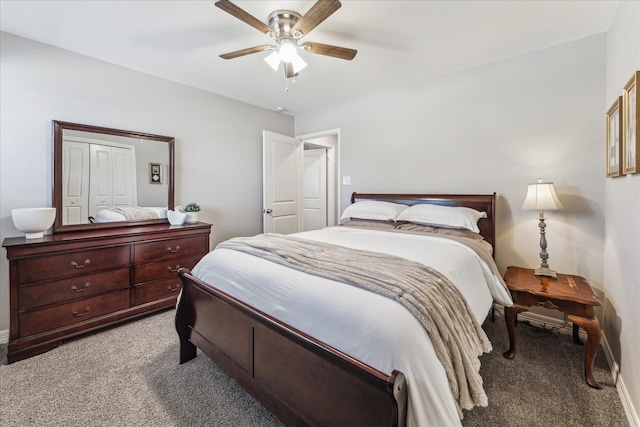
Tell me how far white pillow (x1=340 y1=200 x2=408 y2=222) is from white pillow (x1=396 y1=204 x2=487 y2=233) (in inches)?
5.9

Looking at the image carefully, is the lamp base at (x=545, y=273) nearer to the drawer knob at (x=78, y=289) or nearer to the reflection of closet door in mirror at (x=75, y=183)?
the drawer knob at (x=78, y=289)

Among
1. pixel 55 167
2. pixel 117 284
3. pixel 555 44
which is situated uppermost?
pixel 555 44

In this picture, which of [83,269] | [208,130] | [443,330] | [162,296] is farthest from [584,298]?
[208,130]

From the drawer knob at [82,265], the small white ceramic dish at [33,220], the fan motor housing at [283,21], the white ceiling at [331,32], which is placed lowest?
the drawer knob at [82,265]

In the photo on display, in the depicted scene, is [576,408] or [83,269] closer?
[576,408]

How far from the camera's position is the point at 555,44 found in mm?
2395

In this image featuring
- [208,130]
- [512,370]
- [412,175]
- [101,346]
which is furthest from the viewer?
[208,130]

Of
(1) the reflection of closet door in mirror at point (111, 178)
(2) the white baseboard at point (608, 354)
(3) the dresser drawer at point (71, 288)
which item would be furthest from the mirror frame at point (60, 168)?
(2) the white baseboard at point (608, 354)

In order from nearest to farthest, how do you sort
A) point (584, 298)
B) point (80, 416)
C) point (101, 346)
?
1. point (80, 416)
2. point (584, 298)
3. point (101, 346)

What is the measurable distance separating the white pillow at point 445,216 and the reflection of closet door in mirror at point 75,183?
3107mm

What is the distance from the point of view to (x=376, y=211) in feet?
10.1

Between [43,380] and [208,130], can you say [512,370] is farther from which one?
[208,130]

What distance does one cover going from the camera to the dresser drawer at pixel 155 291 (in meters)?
2.63

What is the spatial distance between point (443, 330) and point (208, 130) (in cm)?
347
